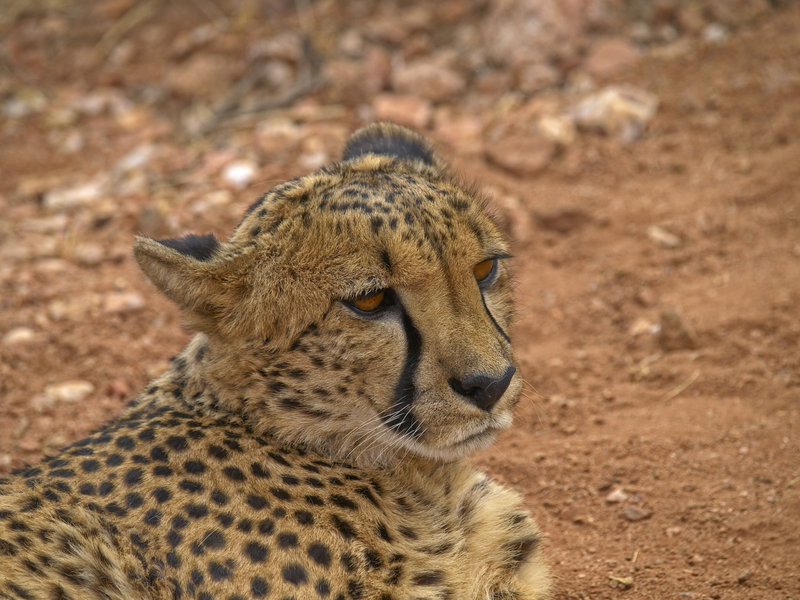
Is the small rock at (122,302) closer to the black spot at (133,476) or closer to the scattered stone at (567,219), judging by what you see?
the scattered stone at (567,219)

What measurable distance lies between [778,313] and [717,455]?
0.95 meters

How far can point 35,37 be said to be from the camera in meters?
7.66

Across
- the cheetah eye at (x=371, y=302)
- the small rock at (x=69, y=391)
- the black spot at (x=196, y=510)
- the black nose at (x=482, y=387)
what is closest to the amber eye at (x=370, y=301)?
the cheetah eye at (x=371, y=302)

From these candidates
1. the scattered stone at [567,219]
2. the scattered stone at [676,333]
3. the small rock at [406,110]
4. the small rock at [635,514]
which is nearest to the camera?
the small rock at [635,514]

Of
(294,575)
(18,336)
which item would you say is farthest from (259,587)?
(18,336)

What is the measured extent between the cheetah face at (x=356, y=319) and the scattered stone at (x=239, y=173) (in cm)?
310

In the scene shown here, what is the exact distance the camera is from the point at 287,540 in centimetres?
234

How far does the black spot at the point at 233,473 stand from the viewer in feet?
8.09

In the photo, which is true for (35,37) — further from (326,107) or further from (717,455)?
(717,455)

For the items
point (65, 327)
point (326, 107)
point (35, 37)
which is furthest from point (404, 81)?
point (35, 37)

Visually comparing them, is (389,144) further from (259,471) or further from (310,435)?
(259,471)

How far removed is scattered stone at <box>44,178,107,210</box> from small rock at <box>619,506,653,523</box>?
4.00 meters

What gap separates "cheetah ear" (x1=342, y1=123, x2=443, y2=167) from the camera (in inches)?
128

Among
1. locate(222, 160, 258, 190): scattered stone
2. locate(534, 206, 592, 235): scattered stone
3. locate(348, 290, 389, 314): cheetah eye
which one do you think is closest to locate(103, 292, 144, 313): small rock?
locate(222, 160, 258, 190): scattered stone
